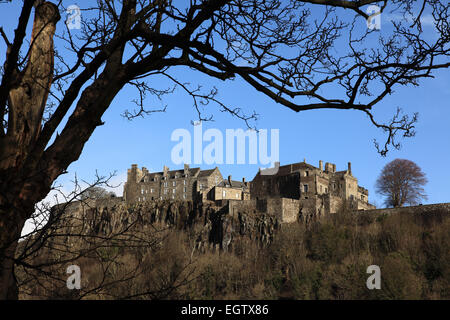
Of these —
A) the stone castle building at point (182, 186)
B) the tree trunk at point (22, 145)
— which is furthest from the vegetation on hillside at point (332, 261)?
the tree trunk at point (22, 145)

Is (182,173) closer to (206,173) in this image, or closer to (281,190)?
(206,173)

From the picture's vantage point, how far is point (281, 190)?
62.0 metres

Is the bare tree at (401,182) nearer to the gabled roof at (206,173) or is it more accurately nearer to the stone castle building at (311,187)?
the stone castle building at (311,187)

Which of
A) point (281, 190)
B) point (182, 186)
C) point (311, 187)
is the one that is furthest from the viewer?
point (182, 186)

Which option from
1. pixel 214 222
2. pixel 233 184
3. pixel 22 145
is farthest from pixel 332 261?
pixel 22 145

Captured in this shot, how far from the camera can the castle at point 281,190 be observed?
192 ft

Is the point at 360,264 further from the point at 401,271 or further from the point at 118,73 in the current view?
the point at 118,73

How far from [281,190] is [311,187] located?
13.9ft

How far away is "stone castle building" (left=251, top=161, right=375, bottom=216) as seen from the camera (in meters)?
58.4
